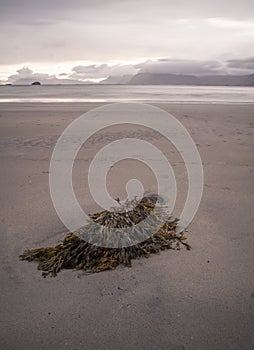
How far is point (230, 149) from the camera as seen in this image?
701cm

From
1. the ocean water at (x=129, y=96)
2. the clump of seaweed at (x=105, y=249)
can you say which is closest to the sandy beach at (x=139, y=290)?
the clump of seaweed at (x=105, y=249)

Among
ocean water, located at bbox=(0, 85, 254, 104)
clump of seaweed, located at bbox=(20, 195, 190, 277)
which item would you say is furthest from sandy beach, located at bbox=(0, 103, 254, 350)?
ocean water, located at bbox=(0, 85, 254, 104)

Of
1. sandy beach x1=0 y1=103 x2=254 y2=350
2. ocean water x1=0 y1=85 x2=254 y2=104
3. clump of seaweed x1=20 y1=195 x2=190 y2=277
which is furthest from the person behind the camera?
ocean water x1=0 y1=85 x2=254 y2=104

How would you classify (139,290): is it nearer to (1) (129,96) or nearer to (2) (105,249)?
(2) (105,249)

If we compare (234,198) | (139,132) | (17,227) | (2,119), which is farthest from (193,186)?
(2,119)

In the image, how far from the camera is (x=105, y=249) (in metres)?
2.83

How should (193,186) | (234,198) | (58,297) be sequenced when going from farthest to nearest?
(193,186) → (234,198) → (58,297)

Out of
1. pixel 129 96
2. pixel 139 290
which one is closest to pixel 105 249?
pixel 139 290

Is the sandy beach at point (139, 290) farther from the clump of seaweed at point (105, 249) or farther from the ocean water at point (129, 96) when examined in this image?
the ocean water at point (129, 96)

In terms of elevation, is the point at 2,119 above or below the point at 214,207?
above

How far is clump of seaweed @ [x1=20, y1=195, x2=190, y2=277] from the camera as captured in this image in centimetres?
272

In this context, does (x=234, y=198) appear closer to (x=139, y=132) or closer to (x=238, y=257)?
(x=238, y=257)

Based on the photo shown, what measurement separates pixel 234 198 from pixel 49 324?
2924 millimetres

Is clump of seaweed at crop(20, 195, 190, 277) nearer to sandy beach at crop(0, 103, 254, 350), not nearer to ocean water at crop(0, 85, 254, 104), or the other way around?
sandy beach at crop(0, 103, 254, 350)
